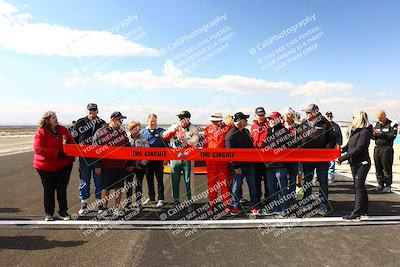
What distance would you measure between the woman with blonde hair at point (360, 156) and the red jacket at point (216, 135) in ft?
8.00

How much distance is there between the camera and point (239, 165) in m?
6.64

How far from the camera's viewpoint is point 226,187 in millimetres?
6801

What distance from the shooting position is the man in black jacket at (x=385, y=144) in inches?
344

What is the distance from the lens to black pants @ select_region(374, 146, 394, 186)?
28.8 ft

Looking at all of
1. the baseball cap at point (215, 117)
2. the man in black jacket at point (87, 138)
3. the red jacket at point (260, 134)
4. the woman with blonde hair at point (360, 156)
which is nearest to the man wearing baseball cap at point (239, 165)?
the red jacket at point (260, 134)

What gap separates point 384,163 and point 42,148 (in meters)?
8.50

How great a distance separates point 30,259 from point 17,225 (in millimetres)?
1780

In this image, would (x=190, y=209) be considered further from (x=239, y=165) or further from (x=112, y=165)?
(x=112, y=165)

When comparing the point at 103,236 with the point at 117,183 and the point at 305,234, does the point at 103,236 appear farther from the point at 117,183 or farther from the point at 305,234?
the point at 305,234

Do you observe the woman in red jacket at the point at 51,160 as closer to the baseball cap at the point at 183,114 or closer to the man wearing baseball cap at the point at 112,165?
the man wearing baseball cap at the point at 112,165

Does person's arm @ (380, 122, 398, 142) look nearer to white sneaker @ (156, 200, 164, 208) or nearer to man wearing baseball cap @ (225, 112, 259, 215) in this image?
man wearing baseball cap @ (225, 112, 259, 215)

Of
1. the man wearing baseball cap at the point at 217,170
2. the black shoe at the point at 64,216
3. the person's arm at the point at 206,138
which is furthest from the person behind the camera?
the person's arm at the point at 206,138

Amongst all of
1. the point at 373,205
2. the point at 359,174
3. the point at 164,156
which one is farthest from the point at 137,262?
the point at 373,205

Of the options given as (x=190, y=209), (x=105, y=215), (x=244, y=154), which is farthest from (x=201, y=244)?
(x=105, y=215)
